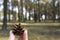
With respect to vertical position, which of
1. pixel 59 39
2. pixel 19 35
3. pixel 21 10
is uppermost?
pixel 21 10

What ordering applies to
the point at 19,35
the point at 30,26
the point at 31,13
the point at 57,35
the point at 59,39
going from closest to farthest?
the point at 19,35
the point at 59,39
the point at 57,35
the point at 30,26
the point at 31,13

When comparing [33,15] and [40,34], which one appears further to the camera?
[33,15]

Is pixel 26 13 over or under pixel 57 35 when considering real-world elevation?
over

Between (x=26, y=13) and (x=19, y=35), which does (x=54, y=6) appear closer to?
(x=26, y=13)

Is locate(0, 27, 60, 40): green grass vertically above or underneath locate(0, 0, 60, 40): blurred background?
underneath

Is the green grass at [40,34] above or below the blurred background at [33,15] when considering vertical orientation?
below

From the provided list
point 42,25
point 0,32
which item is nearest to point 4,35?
point 0,32

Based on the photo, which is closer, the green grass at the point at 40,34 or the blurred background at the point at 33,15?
the green grass at the point at 40,34

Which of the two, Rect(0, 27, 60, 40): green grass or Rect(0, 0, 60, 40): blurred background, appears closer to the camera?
Rect(0, 27, 60, 40): green grass
